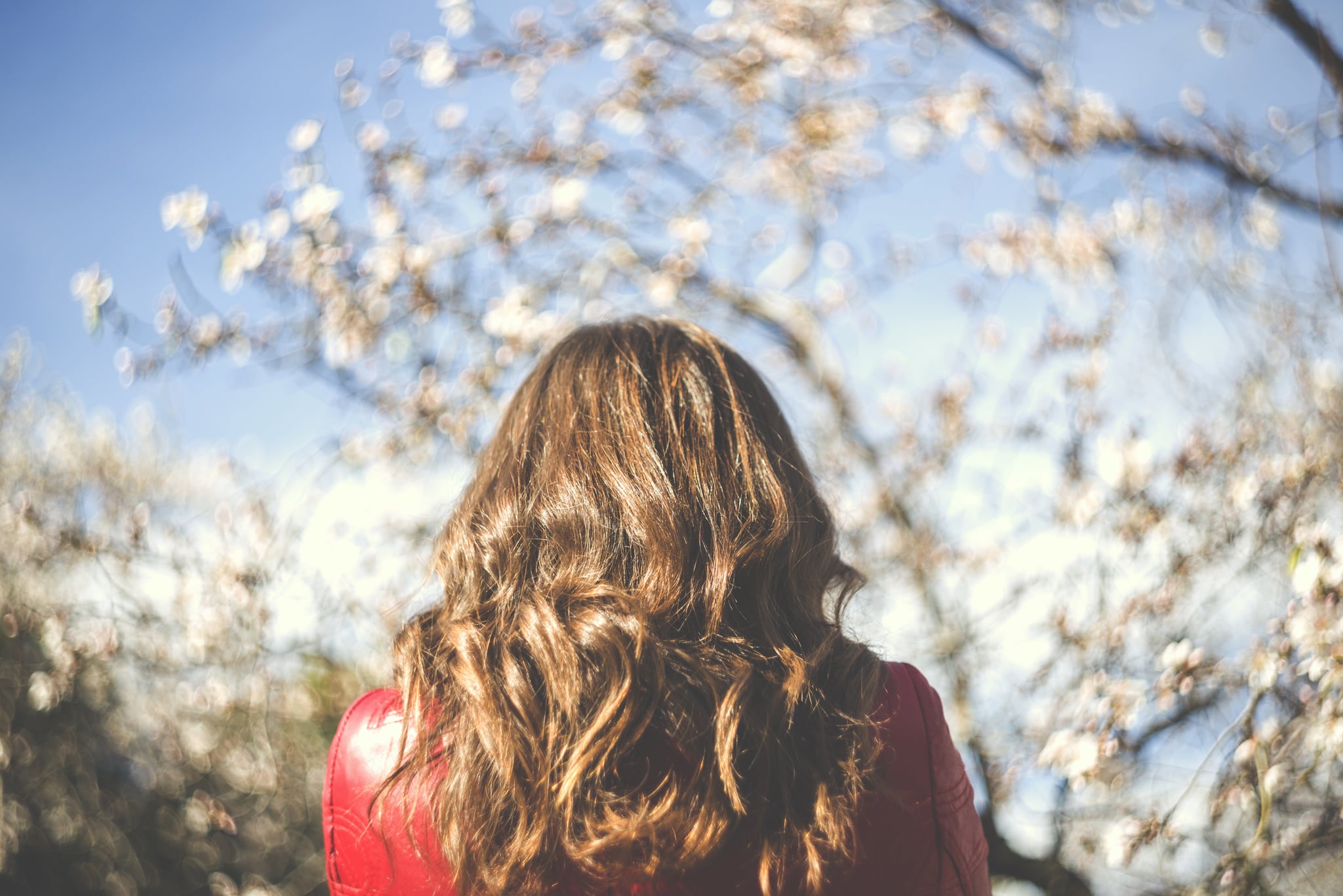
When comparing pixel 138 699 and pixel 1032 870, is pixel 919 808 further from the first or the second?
pixel 138 699

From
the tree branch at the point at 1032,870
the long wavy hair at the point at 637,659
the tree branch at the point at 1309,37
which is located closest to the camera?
the long wavy hair at the point at 637,659

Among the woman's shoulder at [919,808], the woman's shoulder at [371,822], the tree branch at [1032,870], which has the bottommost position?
the tree branch at [1032,870]

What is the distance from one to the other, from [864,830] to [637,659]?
0.31 m

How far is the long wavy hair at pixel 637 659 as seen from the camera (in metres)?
0.84

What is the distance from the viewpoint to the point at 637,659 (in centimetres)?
88

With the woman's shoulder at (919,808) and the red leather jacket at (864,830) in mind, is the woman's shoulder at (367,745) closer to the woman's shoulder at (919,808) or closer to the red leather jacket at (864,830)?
the red leather jacket at (864,830)

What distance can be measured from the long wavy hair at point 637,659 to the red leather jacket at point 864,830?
26mm

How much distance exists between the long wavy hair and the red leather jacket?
0.08 feet

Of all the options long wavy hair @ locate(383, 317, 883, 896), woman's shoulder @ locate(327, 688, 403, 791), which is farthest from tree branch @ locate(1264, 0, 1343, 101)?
woman's shoulder @ locate(327, 688, 403, 791)

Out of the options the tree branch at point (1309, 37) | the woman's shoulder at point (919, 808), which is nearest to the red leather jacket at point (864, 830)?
the woman's shoulder at point (919, 808)

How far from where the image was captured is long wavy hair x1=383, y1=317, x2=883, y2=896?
0.84m

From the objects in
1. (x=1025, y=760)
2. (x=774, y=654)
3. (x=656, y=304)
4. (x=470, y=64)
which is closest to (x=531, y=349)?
(x=656, y=304)

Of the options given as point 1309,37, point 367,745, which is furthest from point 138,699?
point 1309,37

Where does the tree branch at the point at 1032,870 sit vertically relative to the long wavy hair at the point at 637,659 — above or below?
below
